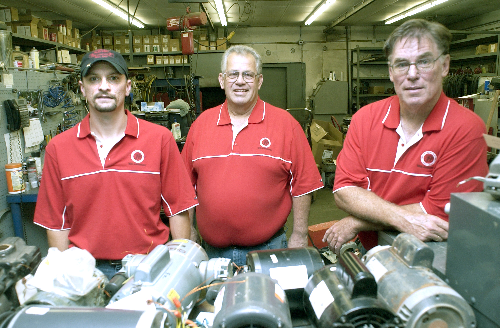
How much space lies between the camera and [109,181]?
146 cm

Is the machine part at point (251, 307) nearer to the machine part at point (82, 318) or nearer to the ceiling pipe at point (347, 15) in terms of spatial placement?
the machine part at point (82, 318)

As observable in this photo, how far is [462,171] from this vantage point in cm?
126

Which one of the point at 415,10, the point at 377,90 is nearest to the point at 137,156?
the point at 415,10

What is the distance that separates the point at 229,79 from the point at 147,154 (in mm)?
595

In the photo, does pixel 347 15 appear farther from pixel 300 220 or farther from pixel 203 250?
pixel 203 250

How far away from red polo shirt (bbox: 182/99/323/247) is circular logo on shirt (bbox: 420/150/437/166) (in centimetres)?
57

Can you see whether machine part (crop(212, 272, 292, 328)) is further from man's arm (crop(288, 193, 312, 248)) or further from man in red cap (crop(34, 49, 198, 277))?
man's arm (crop(288, 193, 312, 248))

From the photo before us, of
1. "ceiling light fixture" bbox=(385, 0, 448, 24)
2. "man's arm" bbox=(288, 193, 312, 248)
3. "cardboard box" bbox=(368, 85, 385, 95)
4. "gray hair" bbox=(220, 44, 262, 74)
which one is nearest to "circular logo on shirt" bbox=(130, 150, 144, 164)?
"gray hair" bbox=(220, 44, 262, 74)

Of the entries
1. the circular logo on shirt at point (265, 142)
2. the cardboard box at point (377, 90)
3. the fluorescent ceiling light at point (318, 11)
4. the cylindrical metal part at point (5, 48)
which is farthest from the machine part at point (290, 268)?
the cardboard box at point (377, 90)

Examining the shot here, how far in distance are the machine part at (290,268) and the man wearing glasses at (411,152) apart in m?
0.46

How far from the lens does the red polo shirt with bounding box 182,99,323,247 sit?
1.68m

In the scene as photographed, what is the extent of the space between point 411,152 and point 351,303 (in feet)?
Answer: 2.80

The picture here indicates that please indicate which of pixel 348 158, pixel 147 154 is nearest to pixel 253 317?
pixel 348 158

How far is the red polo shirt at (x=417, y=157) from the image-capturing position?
1260mm
